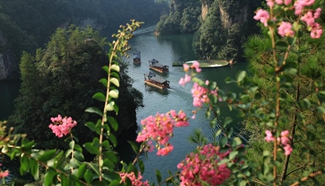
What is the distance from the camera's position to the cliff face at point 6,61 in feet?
117

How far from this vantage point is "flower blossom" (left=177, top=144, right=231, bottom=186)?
238 centimetres

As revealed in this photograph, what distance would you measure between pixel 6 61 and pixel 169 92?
18.3m

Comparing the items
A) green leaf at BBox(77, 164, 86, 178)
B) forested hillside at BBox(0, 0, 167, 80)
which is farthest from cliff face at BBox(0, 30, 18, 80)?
green leaf at BBox(77, 164, 86, 178)

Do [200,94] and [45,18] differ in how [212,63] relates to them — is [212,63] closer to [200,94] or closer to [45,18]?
[45,18]

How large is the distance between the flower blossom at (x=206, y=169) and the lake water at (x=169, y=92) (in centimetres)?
677

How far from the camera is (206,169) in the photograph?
237 cm

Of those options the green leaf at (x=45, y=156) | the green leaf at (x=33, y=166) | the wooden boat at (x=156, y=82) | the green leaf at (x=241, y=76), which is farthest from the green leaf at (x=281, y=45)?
the wooden boat at (x=156, y=82)

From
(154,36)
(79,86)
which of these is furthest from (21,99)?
(154,36)

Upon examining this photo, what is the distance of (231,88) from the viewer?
86.1 feet

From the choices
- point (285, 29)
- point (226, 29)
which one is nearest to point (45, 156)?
point (285, 29)

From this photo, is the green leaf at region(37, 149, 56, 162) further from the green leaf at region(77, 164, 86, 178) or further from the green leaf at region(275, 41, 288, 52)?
the green leaf at region(275, 41, 288, 52)

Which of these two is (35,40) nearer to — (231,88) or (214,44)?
(214,44)

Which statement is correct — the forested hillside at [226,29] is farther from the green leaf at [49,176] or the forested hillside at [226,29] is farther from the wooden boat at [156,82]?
the green leaf at [49,176]

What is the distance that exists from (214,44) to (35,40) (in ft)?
66.7
